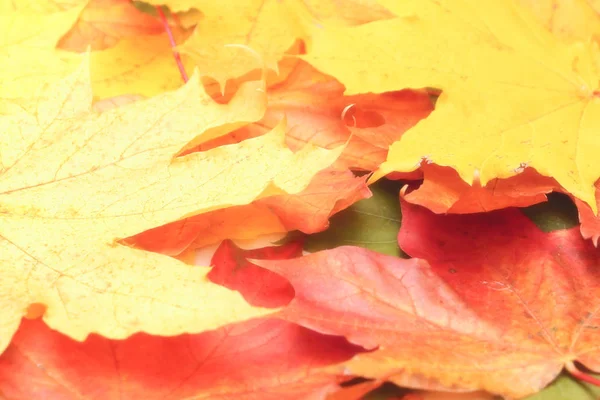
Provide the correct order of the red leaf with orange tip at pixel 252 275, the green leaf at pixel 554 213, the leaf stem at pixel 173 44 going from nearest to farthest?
the red leaf with orange tip at pixel 252 275, the green leaf at pixel 554 213, the leaf stem at pixel 173 44

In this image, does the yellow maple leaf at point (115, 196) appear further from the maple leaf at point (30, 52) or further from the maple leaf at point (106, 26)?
the maple leaf at point (106, 26)

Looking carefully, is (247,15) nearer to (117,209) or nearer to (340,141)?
(340,141)

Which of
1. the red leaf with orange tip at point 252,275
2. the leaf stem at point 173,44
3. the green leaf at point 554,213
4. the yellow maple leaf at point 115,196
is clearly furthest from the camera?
the leaf stem at point 173,44

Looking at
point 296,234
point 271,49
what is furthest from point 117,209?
point 271,49

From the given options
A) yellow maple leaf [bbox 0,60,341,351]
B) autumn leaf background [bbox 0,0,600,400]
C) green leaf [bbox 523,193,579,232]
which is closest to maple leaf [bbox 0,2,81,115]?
autumn leaf background [bbox 0,0,600,400]

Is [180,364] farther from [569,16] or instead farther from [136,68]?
[569,16]

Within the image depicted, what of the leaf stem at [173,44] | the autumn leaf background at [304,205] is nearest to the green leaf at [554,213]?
the autumn leaf background at [304,205]

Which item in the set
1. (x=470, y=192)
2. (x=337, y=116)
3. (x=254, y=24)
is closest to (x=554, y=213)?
(x=470, y=192)
